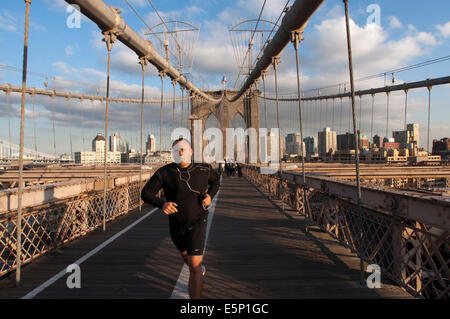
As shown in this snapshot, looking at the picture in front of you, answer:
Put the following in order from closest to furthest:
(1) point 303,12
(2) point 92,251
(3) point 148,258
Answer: (3) point 148,258 < (2) point 92,251 < (1) point 303,12

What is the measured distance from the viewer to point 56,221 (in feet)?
20.4

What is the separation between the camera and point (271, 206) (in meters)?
9.95

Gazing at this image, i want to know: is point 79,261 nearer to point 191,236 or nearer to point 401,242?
point 191,236

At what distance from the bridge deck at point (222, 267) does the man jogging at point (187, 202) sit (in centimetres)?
66

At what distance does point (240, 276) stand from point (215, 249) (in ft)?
4.28

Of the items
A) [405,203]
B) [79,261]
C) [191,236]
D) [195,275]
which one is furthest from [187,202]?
[79,261]

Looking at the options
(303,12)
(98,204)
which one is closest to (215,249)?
(98,204)

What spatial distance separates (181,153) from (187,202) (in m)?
0.47

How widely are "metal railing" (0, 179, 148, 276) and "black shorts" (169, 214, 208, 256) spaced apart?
7.50 ft

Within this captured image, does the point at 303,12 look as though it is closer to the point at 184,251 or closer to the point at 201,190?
the point at 201,190

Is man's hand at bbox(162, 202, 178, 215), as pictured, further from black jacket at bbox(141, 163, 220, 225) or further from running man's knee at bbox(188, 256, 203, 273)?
running man's knee at bbox(188, 256, 203, 273)

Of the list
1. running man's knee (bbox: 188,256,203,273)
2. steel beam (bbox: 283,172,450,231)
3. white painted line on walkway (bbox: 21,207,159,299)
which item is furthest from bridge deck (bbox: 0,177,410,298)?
steel beam (bbox: 283,172,450,231)

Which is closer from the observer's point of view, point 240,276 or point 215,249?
point 240,276

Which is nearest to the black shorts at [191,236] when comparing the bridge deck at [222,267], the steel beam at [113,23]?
the bridge deck at [222,267]
